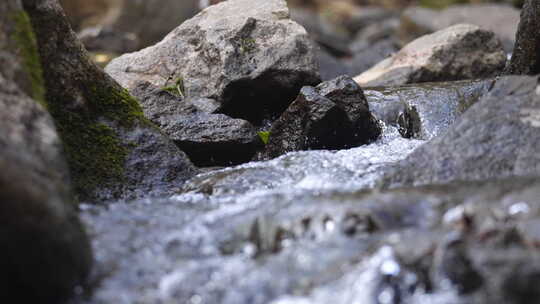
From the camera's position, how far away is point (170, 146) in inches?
206

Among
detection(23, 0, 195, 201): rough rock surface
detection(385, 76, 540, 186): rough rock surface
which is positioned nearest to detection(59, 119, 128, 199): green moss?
detection(23, 0, 195, 201): rough rock surface

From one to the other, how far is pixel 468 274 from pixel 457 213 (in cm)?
40

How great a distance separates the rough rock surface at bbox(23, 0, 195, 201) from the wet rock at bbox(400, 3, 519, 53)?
8202 millimetres

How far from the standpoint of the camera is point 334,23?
840 inches

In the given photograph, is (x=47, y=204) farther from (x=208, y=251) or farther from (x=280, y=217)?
(x=280, y=217)

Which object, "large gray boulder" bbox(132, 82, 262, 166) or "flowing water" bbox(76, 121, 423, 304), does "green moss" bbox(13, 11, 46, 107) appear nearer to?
"flowing water" bbox(76, 121, 423, 304)

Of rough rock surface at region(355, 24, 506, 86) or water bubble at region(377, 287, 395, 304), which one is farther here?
rough rock surface at region(355, 24, 506, 86)

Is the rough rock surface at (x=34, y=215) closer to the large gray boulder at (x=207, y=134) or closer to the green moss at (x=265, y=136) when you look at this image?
the large gray boulder at (x=207, y=134)

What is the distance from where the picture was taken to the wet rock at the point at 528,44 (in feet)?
19.0

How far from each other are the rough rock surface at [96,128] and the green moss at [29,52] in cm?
54

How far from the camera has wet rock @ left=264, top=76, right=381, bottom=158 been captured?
5734mm

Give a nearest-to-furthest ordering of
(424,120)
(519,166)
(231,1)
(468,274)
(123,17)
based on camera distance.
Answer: (468,274) → (519,166) → (424,120) → (231,1) → (123,17)

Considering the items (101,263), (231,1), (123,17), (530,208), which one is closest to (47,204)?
(101,263)

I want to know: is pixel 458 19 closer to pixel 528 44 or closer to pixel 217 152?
pixel 528 44
